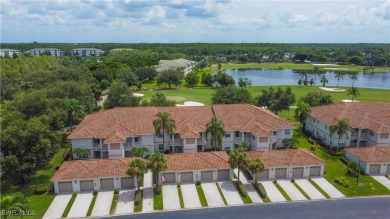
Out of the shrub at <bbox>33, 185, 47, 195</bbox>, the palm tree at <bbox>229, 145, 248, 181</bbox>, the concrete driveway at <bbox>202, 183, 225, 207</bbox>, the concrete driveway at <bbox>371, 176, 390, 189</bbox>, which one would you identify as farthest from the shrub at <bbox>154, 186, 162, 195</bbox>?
the concrete driveway at <bbox>371, 176, 390, 189</bbox>

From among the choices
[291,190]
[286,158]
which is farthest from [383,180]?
[291,190]

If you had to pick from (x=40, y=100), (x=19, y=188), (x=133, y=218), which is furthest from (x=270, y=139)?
(x=40, y=100)

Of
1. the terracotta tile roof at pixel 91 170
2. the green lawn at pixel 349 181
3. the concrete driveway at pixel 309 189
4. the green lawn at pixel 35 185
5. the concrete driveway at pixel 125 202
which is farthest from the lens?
the terracotta tile roof at pixel 91 170

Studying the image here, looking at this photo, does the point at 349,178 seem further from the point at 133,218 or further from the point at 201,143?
the point at 133,218

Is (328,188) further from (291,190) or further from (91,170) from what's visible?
(91,170)

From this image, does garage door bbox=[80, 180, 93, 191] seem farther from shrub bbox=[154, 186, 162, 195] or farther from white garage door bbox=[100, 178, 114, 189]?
shrub bbox=[154, 186, 162, 195]

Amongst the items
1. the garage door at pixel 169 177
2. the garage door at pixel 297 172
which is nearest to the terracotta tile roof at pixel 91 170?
the garage door at pixel 169 177

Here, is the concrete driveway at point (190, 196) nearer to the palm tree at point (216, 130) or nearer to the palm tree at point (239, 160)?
the palm tree at point (239, 160)
